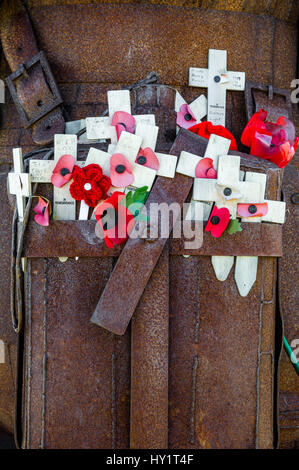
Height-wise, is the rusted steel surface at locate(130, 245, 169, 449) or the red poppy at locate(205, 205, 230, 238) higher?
the red poppy at locate(205, 205, 230, 238)

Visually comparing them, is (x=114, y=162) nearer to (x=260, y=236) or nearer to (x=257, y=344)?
(x=260, y=236)

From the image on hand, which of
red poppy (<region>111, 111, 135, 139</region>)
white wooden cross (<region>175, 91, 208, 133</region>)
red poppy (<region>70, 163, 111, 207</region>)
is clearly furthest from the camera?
white wooden cross (<region>175, 91, 208, 133</region>)

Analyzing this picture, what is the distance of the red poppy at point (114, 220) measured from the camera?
3.59 ft

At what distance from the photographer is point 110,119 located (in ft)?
3.98

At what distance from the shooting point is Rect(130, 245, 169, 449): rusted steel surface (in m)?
1.09

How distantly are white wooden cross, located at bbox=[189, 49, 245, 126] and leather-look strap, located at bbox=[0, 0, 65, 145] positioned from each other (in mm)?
434

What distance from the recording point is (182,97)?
1.30 metres

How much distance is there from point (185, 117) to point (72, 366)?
2.55ft

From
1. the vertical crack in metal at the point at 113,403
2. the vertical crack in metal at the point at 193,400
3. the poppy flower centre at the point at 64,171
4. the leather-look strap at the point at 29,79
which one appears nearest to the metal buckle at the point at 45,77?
the leather-look strap at the point at 29,79

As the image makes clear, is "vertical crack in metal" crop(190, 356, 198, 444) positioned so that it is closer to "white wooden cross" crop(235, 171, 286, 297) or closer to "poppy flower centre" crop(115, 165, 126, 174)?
"white wooden cross" crop(235, 171, 286, 297)

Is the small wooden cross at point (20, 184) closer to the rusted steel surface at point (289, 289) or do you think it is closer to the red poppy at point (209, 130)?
the red poppy at point (209, 130)

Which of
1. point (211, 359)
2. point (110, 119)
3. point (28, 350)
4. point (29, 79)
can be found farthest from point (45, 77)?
point (211, 359)

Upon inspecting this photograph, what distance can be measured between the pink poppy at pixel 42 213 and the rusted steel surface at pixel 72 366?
10 cm

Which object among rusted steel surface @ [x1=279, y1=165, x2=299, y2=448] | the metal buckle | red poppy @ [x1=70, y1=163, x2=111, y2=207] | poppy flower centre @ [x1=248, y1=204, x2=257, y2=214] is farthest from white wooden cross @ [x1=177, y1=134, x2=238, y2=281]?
the metal buckle
